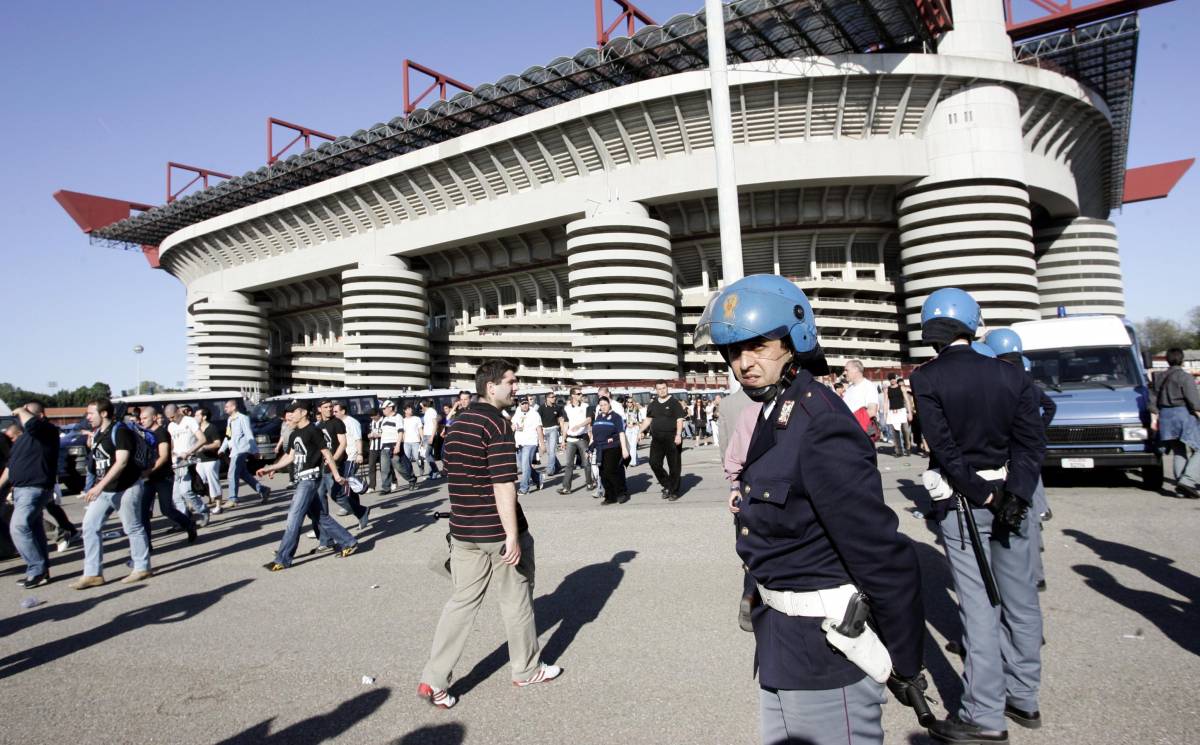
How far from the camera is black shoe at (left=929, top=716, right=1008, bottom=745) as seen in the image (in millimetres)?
2932

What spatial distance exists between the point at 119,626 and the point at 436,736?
375 centimetres

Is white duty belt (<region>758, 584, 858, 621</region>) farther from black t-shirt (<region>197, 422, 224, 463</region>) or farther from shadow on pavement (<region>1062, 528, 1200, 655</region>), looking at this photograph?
black t-shirt (<region>197, 422, 224, 463</region>)

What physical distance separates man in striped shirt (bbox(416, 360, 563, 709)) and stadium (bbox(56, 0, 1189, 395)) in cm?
2670

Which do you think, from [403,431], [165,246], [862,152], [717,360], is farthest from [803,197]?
[165,246]

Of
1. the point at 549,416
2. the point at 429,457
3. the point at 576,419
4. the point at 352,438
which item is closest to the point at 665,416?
the point at 576,419

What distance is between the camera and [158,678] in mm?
4227

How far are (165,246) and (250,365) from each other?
34.3 ft

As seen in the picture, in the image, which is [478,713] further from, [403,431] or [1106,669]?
[403,431]

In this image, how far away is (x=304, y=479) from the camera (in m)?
7.18

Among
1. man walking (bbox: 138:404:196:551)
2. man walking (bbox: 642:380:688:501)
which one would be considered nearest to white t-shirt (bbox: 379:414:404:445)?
man walking (bbox: 138:404:196:551)

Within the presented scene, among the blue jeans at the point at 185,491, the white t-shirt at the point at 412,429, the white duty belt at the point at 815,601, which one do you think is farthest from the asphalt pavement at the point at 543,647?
the white t-shirt at the point at 412,429

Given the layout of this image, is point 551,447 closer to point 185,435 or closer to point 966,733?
point 185,435

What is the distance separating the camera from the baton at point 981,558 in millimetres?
2942

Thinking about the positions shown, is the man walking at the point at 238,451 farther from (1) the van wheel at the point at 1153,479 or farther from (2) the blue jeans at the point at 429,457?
(1) the van wheel at the point at 1153,479
